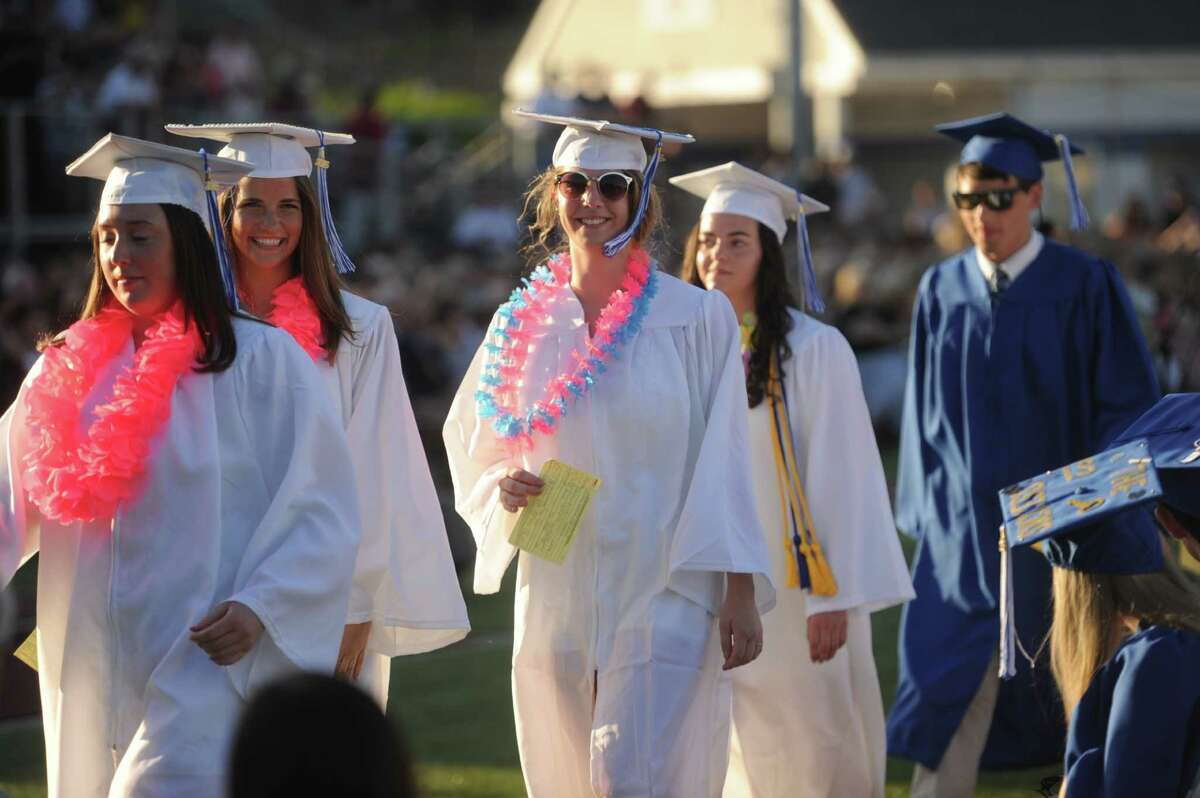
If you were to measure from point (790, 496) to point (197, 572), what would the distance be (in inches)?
98.5

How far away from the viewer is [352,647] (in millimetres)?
5336

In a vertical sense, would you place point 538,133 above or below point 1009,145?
above

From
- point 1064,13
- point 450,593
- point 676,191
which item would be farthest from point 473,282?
point 1064,13

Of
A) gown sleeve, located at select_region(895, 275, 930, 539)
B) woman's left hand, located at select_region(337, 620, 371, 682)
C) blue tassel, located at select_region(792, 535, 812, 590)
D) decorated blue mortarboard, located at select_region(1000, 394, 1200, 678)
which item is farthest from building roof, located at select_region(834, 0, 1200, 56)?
decorated blue mortarboard, located at select_region(1000, 394, 1200, 678)

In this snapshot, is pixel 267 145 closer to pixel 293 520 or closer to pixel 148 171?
pixel 148 171

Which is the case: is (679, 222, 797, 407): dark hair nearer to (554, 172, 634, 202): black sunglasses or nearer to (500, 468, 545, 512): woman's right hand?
(554, 172, 634, 202): black sunglasses

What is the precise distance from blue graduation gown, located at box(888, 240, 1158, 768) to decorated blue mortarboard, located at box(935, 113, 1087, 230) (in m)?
0.32

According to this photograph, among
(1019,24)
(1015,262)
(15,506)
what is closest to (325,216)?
(15,506)

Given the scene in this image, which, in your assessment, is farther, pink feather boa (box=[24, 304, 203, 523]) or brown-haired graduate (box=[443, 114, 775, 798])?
brown-haired graduate (box=[443, 114, 775, 798])

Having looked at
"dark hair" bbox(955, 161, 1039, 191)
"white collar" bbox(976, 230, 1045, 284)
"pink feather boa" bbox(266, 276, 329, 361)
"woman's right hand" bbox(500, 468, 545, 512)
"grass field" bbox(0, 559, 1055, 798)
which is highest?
"dark hair" bbox(955, 161, 1039, 191)

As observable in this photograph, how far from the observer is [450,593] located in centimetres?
546

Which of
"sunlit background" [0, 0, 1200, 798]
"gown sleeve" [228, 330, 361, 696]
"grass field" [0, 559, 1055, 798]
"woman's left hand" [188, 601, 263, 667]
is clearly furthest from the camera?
"sunlit background" [0, 0, 1200, 798]

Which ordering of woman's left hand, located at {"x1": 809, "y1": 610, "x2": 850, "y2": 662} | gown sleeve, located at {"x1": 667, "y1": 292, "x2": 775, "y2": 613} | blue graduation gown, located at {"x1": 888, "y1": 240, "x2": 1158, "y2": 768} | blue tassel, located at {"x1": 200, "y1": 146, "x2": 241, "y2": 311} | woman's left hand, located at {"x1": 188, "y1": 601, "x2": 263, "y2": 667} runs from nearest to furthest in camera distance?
woman's left hand, located at {"x1": 188, "y1": 601, "x2": 263, "y2": 667}
blue tassel, located at {"x1": 200, "y1": 146, "x2": 241, "y2": 311}
gown sleeve, located at {"x1": 667, "y1": 292, "x2": 775, "y2": 613}
woman's left hand, located at {"x1": 809, "y1": 610, "x2": 850, "y2": 662}
blue graduation gown, located at {"x1": 888, "y1": 240, "x2": 1158, "y2": 768}

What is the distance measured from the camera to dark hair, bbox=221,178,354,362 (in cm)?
545
